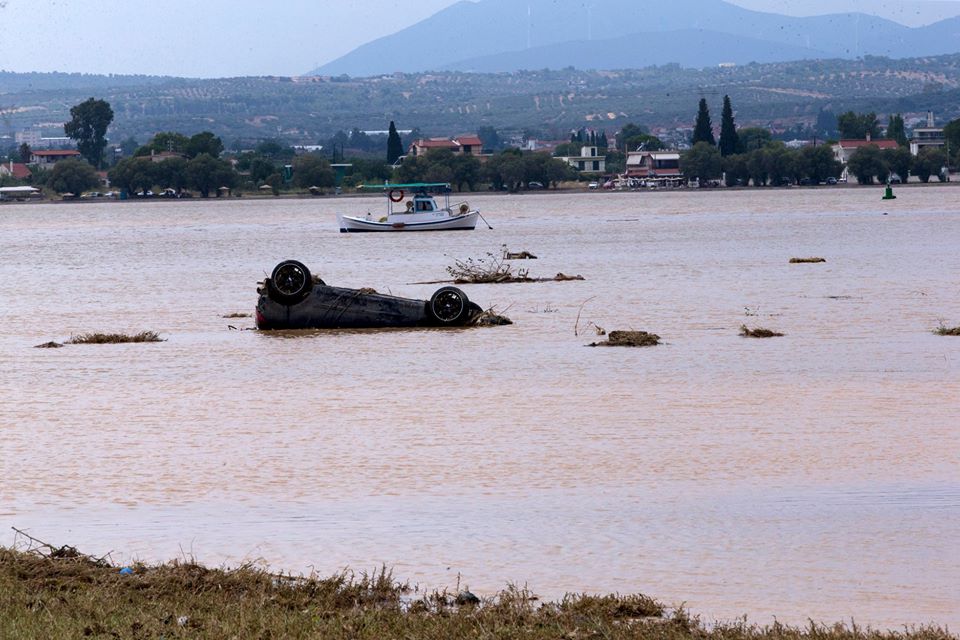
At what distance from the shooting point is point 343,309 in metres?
31.4

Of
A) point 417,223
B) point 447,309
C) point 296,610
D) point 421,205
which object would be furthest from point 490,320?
point 421,205

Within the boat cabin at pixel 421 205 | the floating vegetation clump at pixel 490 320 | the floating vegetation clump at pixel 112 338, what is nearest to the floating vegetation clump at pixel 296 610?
the floating vegetation clump at pixel 112 338

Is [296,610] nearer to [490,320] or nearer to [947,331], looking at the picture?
[947,331]

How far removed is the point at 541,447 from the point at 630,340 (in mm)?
10574

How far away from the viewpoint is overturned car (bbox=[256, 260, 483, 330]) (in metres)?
31.2

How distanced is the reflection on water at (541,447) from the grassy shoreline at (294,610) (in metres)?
0.71

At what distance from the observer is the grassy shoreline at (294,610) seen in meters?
9.80

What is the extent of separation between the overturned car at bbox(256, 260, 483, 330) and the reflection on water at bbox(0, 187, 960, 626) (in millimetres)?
426

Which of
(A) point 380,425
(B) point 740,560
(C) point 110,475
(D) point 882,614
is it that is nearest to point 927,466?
(B) point 740,560

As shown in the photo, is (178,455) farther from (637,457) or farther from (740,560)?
(740,560)

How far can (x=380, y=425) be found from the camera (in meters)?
19.6

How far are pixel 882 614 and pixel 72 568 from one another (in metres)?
5.61

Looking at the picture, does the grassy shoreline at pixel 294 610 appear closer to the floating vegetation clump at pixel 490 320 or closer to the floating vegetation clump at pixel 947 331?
the floating vegetation clump at pixel 947 331

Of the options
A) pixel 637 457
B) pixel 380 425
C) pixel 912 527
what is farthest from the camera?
pixel 380 425
